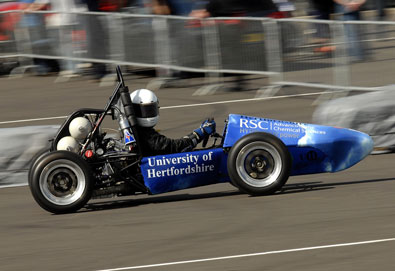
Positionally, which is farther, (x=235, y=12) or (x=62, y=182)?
(x=235, y=12)

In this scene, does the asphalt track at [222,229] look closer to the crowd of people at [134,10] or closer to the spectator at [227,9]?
the spectator at [227,9]

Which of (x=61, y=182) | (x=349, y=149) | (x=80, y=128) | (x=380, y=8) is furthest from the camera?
(x=380, y=8)

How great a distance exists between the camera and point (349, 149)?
869cm

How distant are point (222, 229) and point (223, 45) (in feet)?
26.3

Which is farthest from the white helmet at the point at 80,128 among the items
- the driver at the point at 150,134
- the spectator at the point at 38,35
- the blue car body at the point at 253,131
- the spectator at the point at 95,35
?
the spectator at the point at 38,35

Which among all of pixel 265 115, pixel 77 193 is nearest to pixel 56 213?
pixel 77 193

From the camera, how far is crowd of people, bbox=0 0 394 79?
51.2 feet

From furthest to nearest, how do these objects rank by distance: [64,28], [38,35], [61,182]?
[38,35]
[64,28]
[61,182]

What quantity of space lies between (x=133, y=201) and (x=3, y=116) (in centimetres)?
636

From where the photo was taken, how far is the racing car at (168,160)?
8.26 metres

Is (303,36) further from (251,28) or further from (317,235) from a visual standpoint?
(317,235)

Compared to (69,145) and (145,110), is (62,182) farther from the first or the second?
(145,110)

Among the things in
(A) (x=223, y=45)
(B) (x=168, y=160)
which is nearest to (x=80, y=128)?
(B) (x=168, y=160)

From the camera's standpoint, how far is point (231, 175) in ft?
27.3
